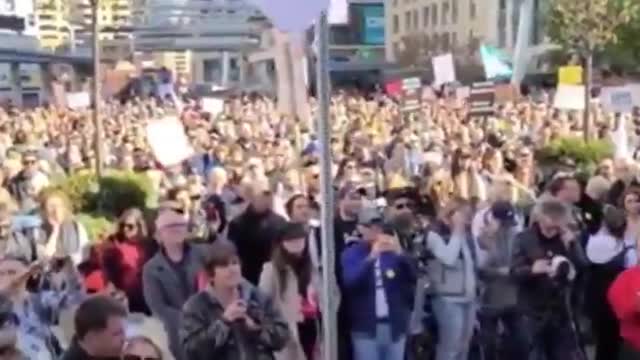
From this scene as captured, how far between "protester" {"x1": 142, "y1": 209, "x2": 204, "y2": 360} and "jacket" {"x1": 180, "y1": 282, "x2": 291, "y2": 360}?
0.87m

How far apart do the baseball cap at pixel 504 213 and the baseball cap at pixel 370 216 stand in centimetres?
79

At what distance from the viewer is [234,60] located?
123m

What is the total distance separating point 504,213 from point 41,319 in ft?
11.7

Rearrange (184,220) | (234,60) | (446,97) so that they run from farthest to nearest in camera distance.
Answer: (234,60) < (446,97) < (184,220)

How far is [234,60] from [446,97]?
3636 inches

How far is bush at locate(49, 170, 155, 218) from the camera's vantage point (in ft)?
49.2

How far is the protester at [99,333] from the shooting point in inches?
201

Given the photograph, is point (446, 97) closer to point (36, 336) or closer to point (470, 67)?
point (36, 336)

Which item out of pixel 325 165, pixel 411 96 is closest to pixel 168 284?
pixel 325 165

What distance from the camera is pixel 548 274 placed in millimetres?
8695

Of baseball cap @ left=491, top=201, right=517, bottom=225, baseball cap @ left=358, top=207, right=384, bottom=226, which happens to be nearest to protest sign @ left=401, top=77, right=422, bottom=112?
baseball cap @ left=358, top=207, right=384, bottom=226

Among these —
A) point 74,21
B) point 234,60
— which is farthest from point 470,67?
point 234,60

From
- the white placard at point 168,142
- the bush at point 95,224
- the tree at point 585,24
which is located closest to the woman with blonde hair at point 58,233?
the bush at point 95,224

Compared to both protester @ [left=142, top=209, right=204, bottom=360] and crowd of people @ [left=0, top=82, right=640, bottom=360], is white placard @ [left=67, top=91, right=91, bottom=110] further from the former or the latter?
protester @ [left=142, top=209, right=204, bottom=360]
